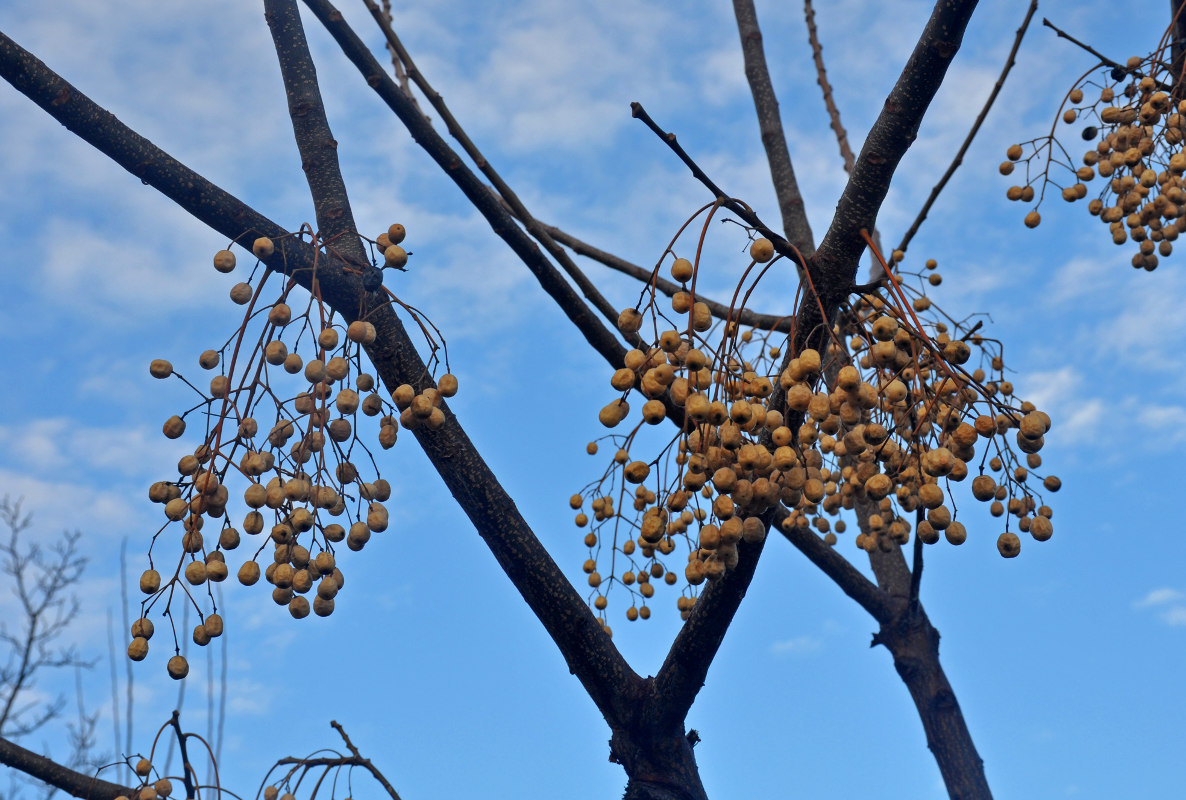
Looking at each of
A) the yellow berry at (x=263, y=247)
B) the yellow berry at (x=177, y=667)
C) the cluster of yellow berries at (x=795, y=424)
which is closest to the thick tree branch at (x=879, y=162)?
the cluster of yellow berries at (x=795, y=424)

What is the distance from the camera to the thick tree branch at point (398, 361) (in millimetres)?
2297

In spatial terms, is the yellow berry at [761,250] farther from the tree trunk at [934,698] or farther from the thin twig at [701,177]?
the tree trunk at [934,698]

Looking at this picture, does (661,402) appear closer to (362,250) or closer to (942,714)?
(362,250)

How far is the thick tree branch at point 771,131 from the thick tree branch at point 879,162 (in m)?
2.46

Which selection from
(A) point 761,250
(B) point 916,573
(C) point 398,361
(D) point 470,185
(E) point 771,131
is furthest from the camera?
(E) point 771,131

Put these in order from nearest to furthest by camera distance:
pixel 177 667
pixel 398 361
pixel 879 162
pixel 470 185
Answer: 1. pixel 177 667
2. pixel 879 162
3. pixel 398 361
4. pixel 470 185

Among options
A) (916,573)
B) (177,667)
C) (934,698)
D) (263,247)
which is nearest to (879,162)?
(263,247)

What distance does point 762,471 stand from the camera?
158cm

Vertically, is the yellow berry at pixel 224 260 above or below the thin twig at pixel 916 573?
below

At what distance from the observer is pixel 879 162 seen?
83.7 inches

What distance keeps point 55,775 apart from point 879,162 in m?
2.74

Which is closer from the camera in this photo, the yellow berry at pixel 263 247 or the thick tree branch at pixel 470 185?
the yellow berry at pixel 263 247

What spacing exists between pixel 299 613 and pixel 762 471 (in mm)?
948

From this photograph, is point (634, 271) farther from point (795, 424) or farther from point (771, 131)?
point (795, 424)
